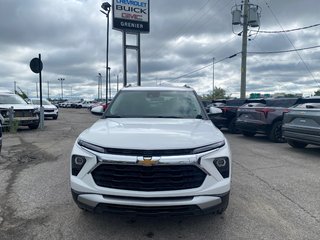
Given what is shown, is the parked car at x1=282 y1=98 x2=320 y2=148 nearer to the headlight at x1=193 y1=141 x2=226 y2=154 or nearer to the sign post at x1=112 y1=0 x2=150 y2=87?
the headlight at x1=193 y1=141 x2=226 y2=154

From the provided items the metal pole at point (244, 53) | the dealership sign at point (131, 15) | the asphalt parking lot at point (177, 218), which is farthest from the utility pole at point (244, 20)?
the asphalt parking lot at point (177, 218)

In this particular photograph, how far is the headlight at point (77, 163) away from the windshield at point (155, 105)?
4.98ft

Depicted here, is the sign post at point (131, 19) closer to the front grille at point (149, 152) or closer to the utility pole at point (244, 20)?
the utility pole at point (244, 20)

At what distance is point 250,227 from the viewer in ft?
12.4

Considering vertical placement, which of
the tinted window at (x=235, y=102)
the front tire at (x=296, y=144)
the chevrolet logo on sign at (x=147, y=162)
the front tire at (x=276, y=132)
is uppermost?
the tinted window at (x=235, y=102)

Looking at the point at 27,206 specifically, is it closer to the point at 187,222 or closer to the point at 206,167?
the point at 187,222

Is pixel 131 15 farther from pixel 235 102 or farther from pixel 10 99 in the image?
pixel 235 102

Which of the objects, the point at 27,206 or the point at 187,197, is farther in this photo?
the point at 27,206

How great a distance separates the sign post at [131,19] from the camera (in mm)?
Answer: 26812

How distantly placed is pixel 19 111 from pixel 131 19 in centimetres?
1615

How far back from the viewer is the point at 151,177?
3232 millimetres

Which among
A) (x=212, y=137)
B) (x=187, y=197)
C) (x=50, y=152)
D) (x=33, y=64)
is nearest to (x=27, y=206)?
(x=187, y=197)

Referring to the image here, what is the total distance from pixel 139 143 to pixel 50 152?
235 inches

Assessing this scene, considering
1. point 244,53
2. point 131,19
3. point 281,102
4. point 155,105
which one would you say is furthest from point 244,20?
point 155,105
